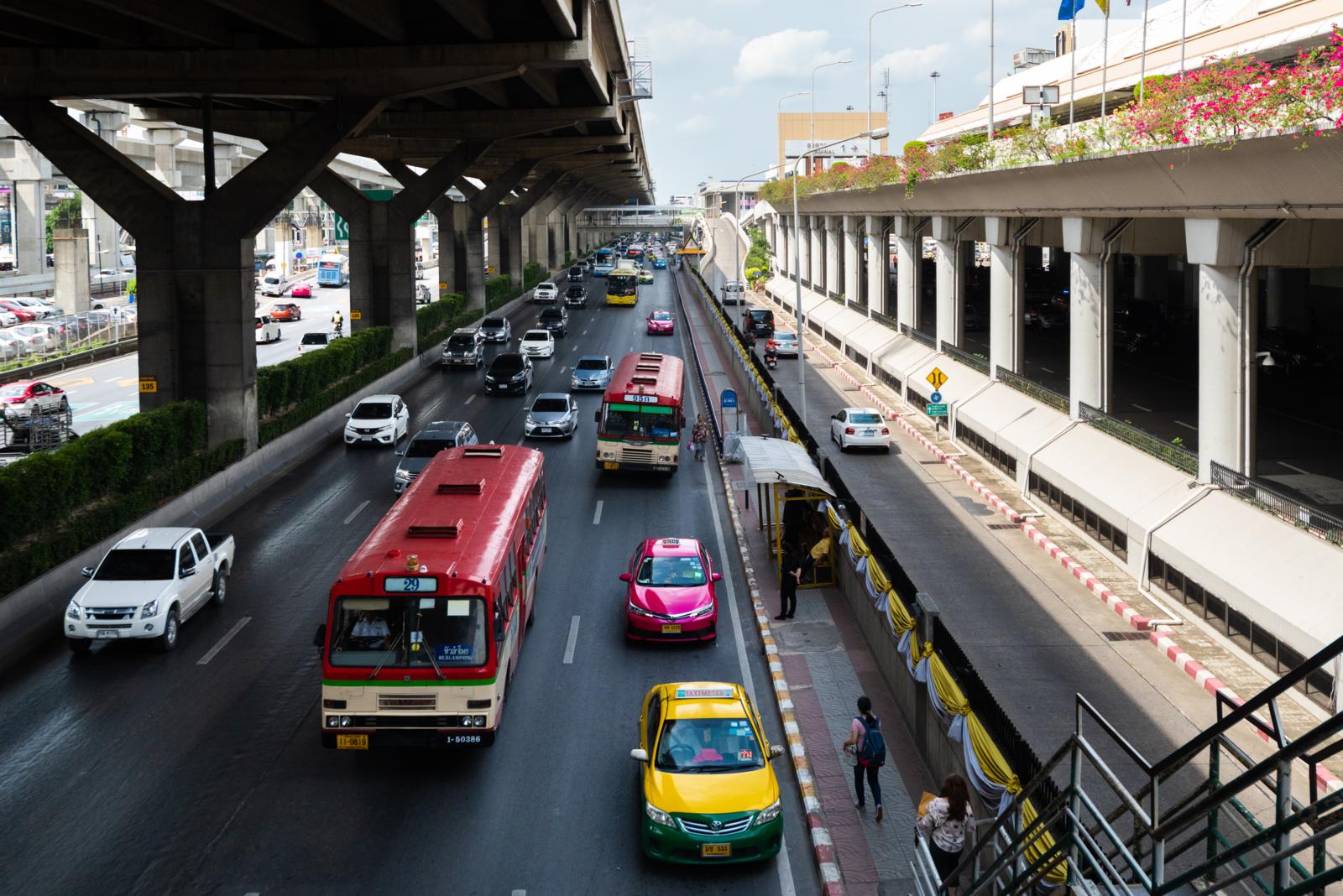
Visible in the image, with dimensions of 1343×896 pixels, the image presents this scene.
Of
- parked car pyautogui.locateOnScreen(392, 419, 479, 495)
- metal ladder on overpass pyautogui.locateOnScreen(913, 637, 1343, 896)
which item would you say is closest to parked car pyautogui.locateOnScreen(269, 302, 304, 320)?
parked car pyautogui.locateOnScreen(392, 419, 479, 495)

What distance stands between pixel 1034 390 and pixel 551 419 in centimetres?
1582

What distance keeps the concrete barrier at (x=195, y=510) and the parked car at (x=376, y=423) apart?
148cm

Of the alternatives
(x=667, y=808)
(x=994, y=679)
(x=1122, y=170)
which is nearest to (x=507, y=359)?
(x=1122, y=170)

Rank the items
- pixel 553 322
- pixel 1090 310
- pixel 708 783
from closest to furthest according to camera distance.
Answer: pixel 708 783 < pixel 1090 310 < pixel 553 322

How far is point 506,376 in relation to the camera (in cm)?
5191

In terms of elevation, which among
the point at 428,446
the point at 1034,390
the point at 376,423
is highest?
the point at 1034,390

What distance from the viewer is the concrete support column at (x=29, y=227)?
84875 millimetres

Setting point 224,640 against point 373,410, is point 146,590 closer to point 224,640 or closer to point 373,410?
point 224,640

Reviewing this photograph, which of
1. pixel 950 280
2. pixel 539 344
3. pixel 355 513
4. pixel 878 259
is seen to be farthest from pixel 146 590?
pixel 878 259

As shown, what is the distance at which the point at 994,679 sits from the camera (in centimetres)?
2112

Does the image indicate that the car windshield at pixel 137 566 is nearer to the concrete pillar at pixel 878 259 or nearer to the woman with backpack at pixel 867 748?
the woman with backpack at pixel 867 748

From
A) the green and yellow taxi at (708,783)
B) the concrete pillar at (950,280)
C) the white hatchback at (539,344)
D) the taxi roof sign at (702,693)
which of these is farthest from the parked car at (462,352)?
the green and yellow taxi at (708,783)

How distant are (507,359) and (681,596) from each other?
1255 inches

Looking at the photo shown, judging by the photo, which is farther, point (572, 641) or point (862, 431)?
point (862, 431)
